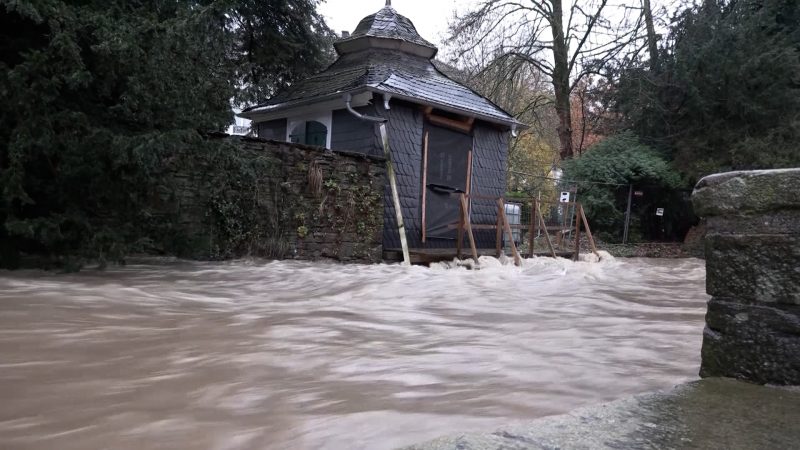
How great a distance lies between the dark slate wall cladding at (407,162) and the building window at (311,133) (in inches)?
58.8

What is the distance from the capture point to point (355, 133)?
1002cm

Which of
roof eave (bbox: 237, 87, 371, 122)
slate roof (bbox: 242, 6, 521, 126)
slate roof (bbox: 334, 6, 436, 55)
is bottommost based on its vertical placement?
roof eave (bbox: 237, 87, 371, 122)

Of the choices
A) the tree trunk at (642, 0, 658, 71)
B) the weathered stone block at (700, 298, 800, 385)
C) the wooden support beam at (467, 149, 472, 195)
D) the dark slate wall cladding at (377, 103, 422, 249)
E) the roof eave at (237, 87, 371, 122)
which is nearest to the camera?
the weathered stone block at (700, 298, 800, 385)

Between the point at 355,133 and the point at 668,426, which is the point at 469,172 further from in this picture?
the point at 668,426

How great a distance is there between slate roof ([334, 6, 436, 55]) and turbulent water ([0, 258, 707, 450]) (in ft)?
25.3

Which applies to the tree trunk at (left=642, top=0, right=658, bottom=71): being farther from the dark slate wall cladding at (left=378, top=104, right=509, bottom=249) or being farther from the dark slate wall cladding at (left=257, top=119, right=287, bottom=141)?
the dark slate wall cladding at (left=257, top=119, right=287, bottom=141)

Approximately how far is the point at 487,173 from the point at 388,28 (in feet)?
12.4

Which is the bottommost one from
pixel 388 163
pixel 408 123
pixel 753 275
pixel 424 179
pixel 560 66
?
pixel 753 275

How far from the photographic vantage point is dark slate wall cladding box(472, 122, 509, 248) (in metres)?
11.6

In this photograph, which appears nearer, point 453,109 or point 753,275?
point 753,275

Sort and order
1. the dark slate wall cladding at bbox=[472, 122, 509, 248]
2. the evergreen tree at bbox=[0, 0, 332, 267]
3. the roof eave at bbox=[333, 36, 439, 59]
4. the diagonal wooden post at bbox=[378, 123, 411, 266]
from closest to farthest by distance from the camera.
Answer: the evergreen tree at bbox=[0, 0, 332, 267] → the diagonal wooden post at bbox=[378, 123, 411, 266] → the dark slate wall cladding at bbox=[472, 122, 509, 248] → the roof eave at bbox=[333, 36, 439, 59]

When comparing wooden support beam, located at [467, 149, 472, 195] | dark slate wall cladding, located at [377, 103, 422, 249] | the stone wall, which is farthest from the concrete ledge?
wooden support beam, located at [467, 149, 472, 195]

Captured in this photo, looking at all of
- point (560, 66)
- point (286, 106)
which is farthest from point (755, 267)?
point (560, 66)

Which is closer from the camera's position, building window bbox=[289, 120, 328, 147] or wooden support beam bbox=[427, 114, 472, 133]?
wooden support beam bbox=[427, 114, 472, 133]
